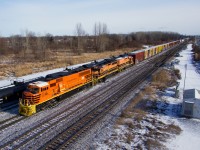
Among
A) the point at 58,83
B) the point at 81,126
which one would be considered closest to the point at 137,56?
the point at 58,83

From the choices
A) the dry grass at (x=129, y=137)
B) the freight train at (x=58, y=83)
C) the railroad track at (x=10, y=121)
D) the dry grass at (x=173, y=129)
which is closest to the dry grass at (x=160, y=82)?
the freight train at (x=58, y=83)

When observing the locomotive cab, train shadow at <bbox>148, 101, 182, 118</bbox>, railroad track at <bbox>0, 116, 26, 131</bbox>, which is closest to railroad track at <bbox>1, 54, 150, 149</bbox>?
the locomotive cab

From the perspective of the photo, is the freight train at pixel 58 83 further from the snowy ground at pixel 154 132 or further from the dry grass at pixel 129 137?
the dry grass at pixel 129 137

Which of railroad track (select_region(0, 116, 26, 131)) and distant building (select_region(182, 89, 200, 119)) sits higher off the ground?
distant building (select_region(182, 89, 200, 119))

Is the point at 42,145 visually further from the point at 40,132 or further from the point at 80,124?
the point at 80,124

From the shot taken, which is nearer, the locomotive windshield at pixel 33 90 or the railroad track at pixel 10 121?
the railroad track at pixel 10 121

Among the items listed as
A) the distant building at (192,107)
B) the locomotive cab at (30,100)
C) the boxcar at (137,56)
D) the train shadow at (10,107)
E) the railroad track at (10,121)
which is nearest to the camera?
the railroad track at (10,121)

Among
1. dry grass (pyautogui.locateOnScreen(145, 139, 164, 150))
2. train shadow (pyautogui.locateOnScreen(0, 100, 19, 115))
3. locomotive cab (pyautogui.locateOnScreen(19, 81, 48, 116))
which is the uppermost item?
locomotive cab (pyautogui.locateOnScreen(19, 81, 48, 116))

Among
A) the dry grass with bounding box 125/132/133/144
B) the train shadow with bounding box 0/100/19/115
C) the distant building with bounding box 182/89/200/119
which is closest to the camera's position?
the dry grass with bounding box 125/132/133/144

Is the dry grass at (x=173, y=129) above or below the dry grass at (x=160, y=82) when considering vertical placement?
below

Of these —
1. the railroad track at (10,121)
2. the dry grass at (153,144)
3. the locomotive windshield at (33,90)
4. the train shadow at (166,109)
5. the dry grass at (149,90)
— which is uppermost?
the locomotive windshield at (33,90)

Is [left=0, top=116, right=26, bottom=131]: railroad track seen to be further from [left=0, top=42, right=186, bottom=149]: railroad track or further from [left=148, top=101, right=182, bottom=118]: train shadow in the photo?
[left=148, top=101, right=182, bottom=118]: train shadow

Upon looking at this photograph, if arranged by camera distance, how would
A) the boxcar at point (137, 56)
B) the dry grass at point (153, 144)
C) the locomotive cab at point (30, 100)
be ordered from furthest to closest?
the boxcar at point (137, 56), the locomotive cab at point (30, 100), the dry grass at point (153, 144)

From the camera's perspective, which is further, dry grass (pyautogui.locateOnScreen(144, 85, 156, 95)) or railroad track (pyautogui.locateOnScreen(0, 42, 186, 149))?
dry grass (pyautogui.locateOnScreen(144, 85, 156, 95))
